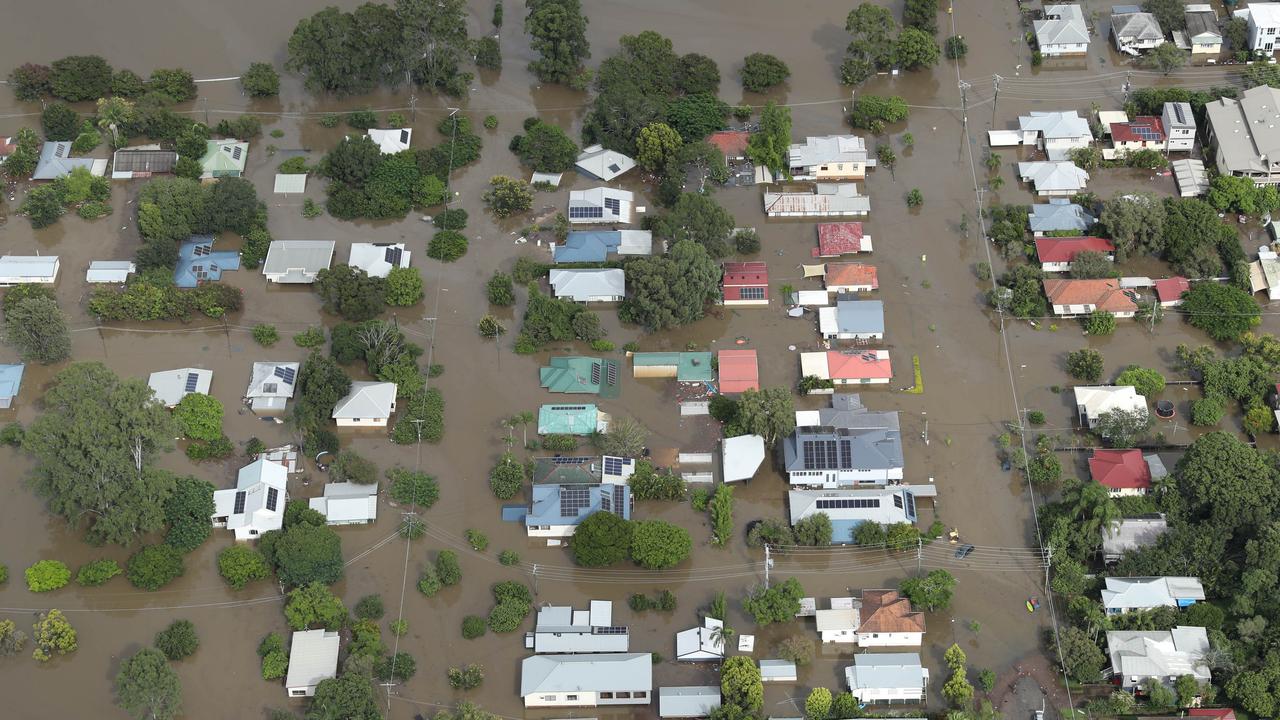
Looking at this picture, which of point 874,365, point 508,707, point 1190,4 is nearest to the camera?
point 508,707

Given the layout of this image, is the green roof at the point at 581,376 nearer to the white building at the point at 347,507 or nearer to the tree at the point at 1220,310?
the white building at the point at 347,507

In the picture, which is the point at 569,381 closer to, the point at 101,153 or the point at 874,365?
the point at 874,365

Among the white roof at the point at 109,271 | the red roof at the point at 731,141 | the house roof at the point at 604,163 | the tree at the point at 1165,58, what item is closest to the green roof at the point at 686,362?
the house roof at the point at 604,163

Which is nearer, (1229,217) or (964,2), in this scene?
(1229,217)

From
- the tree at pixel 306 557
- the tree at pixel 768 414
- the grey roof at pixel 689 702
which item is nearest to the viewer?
the grey roof at pixel 689 702

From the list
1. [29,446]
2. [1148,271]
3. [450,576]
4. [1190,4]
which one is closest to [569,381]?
[450,576]

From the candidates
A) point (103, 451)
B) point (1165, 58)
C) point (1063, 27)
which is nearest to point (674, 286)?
point (103, 451)

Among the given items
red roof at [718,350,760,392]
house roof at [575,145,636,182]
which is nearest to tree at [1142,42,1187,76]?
house roof at [575,145,636,182]
